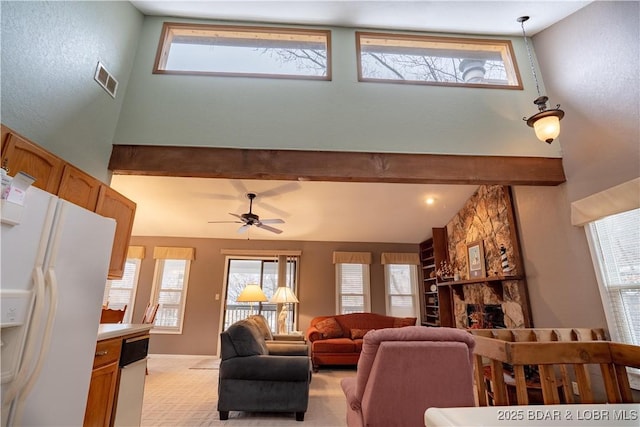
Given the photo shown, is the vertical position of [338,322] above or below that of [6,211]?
below

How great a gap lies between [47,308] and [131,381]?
1398 mm

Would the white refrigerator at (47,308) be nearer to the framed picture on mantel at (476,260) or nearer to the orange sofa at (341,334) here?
the orange sofa at (341,334)

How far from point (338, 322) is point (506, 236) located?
3573 mm

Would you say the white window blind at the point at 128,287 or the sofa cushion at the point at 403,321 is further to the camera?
the white window blind at the point at 128,287

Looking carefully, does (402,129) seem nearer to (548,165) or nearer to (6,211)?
(548,165)

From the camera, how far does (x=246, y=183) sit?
15.3 feet

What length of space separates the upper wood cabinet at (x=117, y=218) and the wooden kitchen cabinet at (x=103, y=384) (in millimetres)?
872

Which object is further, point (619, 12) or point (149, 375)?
point (149, 375)

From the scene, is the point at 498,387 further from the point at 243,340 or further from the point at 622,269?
the point at 243,340

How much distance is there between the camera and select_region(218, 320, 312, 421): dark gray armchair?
312 centimetres

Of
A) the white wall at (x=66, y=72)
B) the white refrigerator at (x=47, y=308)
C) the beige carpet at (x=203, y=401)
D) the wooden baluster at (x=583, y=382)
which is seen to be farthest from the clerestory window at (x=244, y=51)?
the beige carpet at (x=203, y=401)

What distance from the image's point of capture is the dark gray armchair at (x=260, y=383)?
3.12 metres

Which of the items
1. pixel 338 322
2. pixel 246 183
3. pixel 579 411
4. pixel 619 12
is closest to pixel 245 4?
pixel 246 183

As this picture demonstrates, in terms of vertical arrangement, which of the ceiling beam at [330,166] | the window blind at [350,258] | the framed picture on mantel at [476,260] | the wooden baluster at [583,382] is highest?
the ceiling beam at [330,166]
